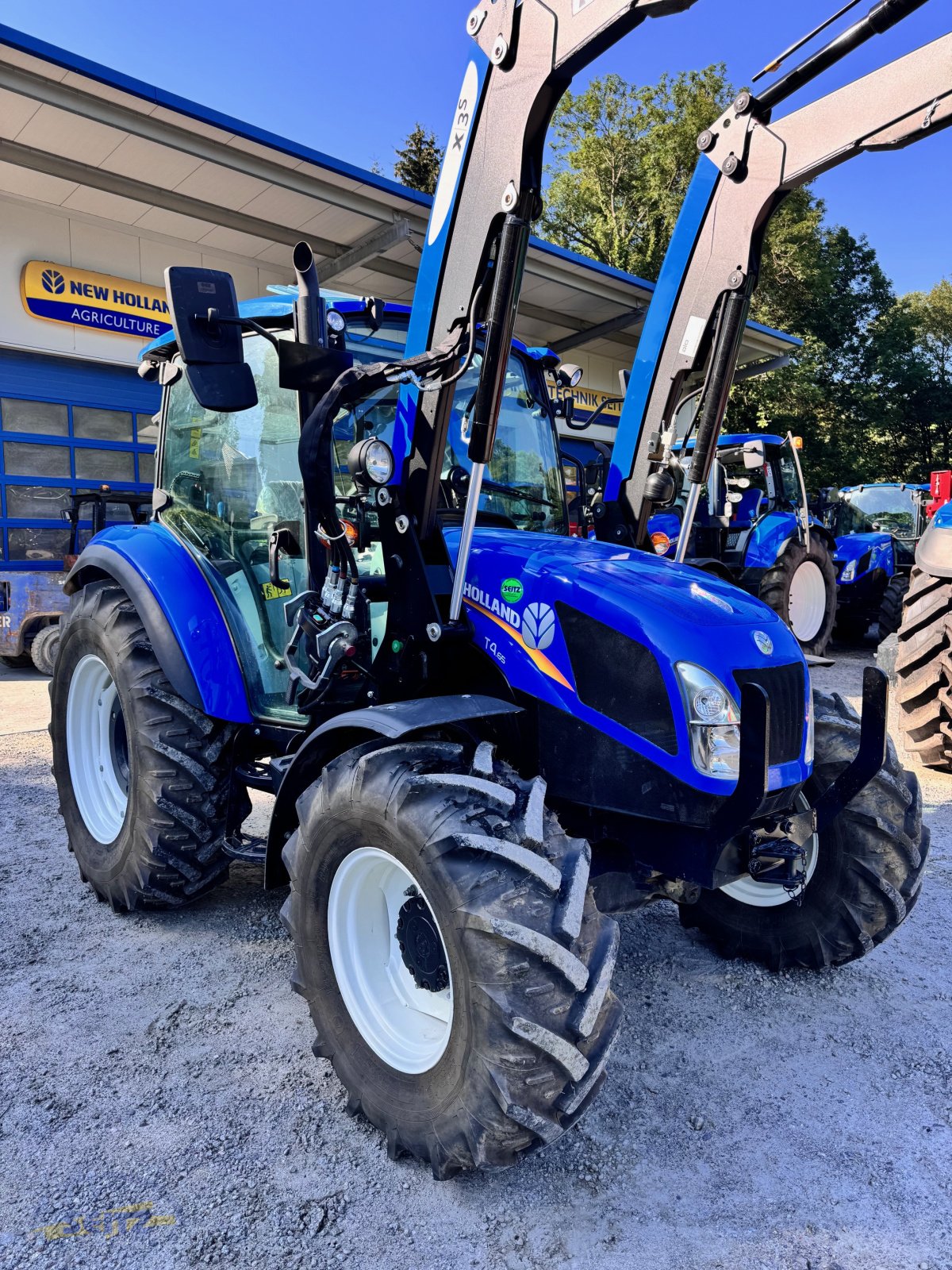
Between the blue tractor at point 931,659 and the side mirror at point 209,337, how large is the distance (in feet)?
15.6

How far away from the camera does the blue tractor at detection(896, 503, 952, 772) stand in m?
5.50

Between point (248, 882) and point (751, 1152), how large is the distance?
2.36m

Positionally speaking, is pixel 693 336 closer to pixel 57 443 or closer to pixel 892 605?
pixel 892 605

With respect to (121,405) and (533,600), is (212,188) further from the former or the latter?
(533,600)

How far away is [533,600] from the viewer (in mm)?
2441

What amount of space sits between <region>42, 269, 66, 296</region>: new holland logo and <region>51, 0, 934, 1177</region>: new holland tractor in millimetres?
8626

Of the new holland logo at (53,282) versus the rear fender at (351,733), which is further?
the new holland logo at (53,282)

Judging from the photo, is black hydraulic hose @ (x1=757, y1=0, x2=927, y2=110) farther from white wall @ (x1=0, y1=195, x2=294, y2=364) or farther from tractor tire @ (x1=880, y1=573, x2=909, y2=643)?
white wall @ (x1=0, y1=195, x2=294, y2=364)

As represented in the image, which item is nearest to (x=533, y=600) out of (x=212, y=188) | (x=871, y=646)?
(x=212, y=188)

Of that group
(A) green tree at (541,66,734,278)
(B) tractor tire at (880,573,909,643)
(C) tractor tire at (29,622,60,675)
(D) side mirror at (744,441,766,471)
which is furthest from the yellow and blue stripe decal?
(A) green tree at (541,66,734,278)

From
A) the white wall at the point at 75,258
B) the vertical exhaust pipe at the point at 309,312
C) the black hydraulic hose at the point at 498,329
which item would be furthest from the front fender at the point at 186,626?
the white wall at the point at 75,258

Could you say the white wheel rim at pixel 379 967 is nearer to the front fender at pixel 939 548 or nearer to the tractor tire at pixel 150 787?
the tractor tire at pixel 150 787

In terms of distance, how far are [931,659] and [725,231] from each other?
3277 millimetres

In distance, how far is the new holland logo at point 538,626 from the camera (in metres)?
2.40
